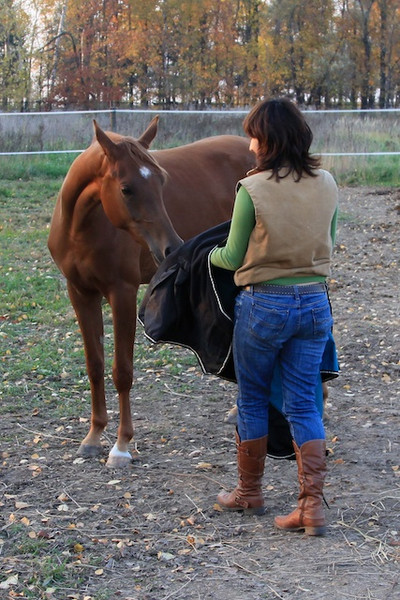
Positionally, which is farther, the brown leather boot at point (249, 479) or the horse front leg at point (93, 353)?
the horse front leg at point (93, 353)

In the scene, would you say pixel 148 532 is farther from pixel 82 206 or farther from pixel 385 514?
pixel 82 206

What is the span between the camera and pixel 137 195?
3.84 metres

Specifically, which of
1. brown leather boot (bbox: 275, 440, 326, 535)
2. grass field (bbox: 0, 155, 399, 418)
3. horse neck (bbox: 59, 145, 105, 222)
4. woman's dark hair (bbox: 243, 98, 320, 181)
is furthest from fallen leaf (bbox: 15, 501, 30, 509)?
woman's dark hair (bbox: 243, 98, 320, 181)

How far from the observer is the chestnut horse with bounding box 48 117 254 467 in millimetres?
3850

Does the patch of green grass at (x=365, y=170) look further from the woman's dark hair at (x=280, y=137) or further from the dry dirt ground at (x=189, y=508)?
the woman's dark hair at (x=280, y=137)

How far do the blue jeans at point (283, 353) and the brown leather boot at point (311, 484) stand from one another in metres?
0.04

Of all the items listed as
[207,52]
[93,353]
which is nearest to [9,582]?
[93,353]

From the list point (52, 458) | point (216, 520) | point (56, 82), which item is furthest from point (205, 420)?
point (56, 82)

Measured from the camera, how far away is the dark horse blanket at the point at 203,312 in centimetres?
345

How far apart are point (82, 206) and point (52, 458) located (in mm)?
1439

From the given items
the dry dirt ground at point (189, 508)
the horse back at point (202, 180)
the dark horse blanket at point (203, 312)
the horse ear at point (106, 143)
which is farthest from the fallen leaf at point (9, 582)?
the horse back at point (202, 180)

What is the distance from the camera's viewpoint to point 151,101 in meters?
31.5

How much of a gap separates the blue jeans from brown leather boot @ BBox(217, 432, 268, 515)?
0.06m

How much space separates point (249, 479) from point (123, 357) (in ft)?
3.87
